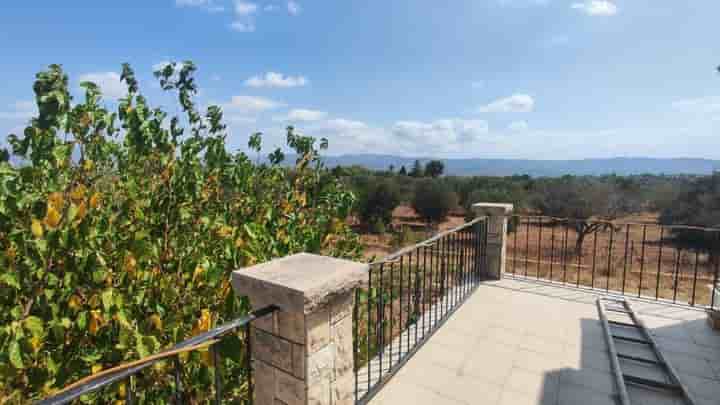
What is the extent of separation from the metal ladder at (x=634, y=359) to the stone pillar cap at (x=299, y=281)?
7.70ft

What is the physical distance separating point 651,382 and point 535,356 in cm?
78

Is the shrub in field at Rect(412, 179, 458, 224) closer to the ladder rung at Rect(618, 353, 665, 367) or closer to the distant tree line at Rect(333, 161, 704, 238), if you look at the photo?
the distant tree line at Rect(333, 161, 704, 238)

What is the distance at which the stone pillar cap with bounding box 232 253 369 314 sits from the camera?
47.5 inches

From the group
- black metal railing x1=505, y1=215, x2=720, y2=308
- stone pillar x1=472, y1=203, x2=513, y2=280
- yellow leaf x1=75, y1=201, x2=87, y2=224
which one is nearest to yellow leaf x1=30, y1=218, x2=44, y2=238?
yellow leaf x1=75, y1=201, x2=87, y2=224

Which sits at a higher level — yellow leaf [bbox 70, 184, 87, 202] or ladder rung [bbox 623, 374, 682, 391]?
yellow leaf [bbox 70, 184, 87, 202]

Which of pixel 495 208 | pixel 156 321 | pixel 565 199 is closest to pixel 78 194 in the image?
pixel 156 321

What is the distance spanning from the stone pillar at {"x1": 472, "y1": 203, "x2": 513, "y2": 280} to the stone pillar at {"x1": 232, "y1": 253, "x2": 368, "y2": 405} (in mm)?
3705

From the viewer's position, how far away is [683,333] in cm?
Result: 338

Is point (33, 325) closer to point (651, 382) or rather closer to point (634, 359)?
point (651, 382)

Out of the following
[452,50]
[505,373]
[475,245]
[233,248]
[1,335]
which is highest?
[452,50]

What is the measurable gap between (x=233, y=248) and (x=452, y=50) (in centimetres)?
752

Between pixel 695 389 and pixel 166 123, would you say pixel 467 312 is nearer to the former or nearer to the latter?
pixel 695 389

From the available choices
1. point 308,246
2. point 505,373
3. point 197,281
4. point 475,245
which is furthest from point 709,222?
point 197,281

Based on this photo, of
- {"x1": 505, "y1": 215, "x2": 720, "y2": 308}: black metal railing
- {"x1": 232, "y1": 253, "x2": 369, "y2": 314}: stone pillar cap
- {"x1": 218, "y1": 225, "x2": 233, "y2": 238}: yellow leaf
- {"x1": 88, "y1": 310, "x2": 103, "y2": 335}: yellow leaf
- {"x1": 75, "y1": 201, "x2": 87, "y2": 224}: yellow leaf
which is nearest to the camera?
{"x1": 232, "y1": 253, "x2": 369, "y2": 314}: stone pillar cap
